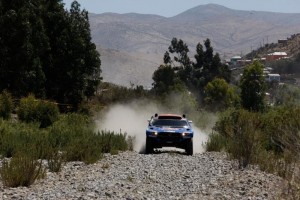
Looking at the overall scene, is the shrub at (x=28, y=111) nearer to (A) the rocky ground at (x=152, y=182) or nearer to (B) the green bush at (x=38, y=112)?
(B) the green bush at (x=38, y=112)

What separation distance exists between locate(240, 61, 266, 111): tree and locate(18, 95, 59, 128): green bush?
35746 mm

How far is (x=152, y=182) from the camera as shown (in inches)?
563

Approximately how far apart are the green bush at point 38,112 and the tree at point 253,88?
117 ft

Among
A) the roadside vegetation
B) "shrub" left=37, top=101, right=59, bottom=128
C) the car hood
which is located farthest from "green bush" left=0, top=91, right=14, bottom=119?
the car hood

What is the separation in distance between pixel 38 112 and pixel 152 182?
1898cm

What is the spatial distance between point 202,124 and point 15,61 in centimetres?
1584

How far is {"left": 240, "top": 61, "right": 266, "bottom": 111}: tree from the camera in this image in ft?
213

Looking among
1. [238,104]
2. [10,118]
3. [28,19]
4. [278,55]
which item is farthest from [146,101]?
[278,55]

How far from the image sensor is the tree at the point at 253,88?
64.8 meters

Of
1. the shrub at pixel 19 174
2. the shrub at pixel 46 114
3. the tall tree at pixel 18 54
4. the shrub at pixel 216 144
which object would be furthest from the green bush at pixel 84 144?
the tall tree at pixel 18 54

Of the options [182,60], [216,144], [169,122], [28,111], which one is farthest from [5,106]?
[182,60]

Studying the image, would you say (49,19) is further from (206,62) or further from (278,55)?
(278,55)

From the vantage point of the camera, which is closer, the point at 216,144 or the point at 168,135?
the point at 168,135

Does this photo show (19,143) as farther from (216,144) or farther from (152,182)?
(216,144)
